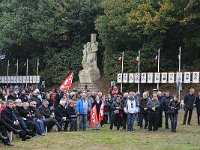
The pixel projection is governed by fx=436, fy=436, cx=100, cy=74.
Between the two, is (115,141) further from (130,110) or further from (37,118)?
(130,110)

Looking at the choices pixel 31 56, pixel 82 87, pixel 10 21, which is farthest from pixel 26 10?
pixel 82 87

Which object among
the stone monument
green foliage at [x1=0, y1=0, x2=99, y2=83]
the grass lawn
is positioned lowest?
the grass lawn

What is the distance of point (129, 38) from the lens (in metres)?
38.2

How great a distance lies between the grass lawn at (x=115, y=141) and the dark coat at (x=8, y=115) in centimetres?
78

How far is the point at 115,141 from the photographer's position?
620 inches

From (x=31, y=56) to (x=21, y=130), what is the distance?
35.8m

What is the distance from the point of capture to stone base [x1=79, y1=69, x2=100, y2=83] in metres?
41.6

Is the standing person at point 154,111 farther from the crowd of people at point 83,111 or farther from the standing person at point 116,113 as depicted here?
the standing person at point 116,113

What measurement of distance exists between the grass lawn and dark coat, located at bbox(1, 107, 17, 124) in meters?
0.78

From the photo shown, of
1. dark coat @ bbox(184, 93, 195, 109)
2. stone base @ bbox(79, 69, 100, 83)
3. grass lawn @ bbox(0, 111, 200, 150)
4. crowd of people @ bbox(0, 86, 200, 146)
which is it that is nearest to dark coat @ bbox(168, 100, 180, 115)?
crowd of people @ bbox(0, 86, 200, 146)

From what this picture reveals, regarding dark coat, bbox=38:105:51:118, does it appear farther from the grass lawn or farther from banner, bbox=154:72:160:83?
banner, bbox=154:72:160:83

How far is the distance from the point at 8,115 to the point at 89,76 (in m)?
26.3

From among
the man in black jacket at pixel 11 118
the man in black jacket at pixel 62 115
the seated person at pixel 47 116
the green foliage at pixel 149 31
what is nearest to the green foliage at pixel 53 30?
the green foliage at pixel 149 31

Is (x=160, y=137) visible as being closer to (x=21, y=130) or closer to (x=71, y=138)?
(x=71, y=138)
